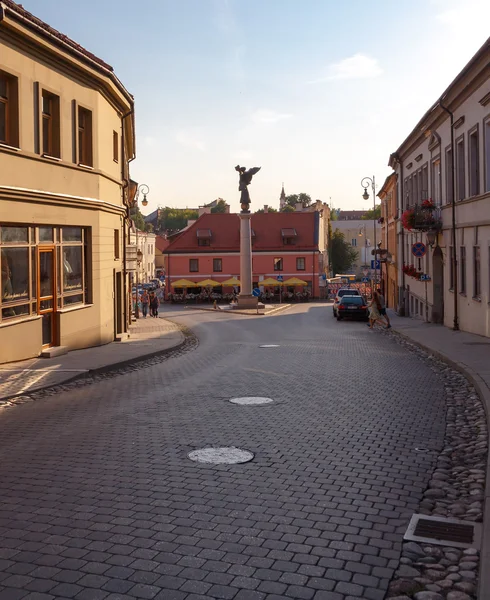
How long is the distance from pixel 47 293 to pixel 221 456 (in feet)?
37.2

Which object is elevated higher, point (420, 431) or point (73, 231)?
point (73, 231)

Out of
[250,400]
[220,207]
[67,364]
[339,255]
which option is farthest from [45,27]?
[220,207]

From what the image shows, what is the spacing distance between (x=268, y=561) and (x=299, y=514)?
1105 millimetres

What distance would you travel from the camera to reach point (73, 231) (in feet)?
65.5

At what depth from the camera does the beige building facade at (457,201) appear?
21.8 m

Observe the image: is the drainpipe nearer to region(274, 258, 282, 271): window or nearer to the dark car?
the dark car

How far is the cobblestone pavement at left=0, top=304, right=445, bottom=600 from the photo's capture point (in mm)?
5133

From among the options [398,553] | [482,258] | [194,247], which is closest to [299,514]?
[398,553]

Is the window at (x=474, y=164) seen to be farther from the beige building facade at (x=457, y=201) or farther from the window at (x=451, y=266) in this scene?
the window at (x=451, y=266)

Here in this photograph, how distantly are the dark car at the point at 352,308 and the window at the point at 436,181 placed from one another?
31.3ft


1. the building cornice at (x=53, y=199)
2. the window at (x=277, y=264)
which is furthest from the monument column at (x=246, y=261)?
the building cornice at (x=53, y=199)

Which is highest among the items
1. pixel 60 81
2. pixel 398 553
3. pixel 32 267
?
pixel 60 81

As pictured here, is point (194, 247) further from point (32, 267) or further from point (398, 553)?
point (398, 553)

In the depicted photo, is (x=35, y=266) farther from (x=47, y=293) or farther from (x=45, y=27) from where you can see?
(x=45, y=27)
